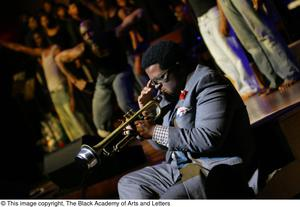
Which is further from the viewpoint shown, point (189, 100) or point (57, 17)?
point (57, 17)

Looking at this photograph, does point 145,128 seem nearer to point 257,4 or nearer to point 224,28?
point 257,4

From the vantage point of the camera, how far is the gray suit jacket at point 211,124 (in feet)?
7.38

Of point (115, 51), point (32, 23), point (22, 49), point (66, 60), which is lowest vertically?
point (115, 51)

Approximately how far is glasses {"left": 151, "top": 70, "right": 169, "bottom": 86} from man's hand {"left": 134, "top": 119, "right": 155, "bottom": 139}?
0.25 m

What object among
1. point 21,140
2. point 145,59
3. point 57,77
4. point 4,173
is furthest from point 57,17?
point 145,59

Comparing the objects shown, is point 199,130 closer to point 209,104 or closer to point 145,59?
point 209,104

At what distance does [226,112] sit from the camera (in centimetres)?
228

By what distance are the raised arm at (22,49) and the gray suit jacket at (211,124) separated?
17.4ft

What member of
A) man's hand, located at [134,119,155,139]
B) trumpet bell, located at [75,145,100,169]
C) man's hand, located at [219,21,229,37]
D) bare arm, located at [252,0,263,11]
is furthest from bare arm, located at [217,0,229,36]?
trumpet bell, located at [75,145,100,169]

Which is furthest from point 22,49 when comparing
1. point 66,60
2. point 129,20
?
point 129,20

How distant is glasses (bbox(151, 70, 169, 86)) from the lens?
251 centimetres

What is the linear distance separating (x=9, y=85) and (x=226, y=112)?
5921 millimetres

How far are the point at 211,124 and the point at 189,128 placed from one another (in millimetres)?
192

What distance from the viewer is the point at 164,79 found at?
253 centimetres
